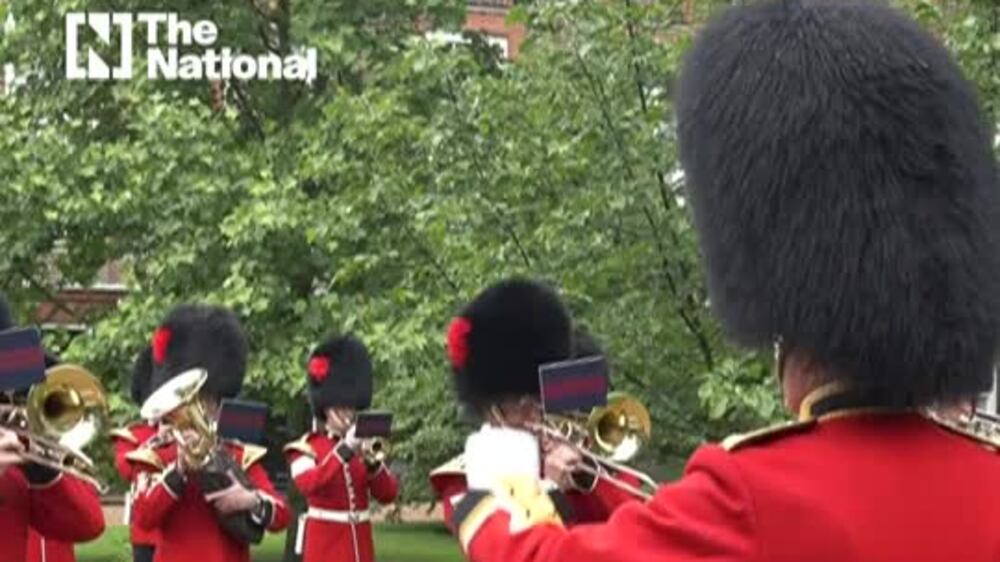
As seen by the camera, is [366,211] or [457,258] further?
[366,211]

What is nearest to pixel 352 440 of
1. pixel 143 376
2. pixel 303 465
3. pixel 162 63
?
pixel 303 465

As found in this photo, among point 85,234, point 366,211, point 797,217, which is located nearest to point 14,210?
point 85,234

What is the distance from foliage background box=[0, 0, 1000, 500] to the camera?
9.96 metres

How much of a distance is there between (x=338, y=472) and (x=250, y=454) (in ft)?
7.83

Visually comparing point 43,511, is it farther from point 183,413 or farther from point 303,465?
point 303,465

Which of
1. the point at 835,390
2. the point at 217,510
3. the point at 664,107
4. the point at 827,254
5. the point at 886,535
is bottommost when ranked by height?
the point at 217,510

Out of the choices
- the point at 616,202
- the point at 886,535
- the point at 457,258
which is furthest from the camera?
the point at 457,258

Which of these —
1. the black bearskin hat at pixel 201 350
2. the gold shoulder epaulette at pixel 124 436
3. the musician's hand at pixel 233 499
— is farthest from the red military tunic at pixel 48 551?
the black bearskin hat at pixel 201 350

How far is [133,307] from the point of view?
15.7 m

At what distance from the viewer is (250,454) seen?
26.8 ft

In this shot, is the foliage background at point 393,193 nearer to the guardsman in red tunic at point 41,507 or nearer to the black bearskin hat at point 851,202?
the guardsman in red tunic at point 41,507

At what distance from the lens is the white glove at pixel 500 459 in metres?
3.15

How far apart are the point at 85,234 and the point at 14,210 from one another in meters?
0.68

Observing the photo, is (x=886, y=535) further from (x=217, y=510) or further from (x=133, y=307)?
(x=133, y=307)
